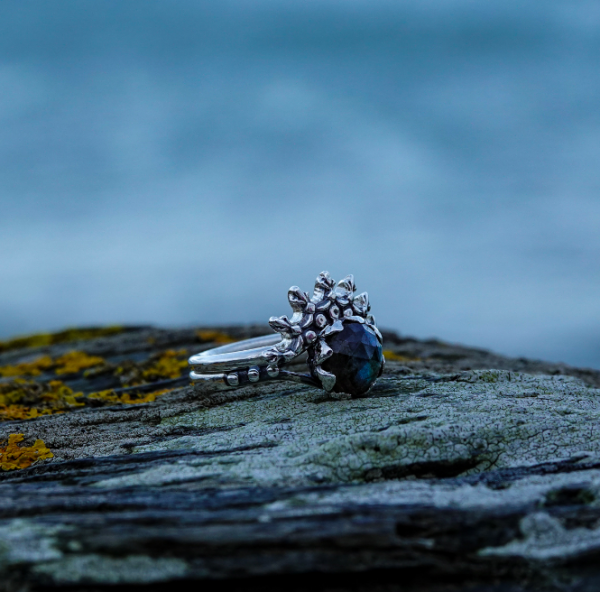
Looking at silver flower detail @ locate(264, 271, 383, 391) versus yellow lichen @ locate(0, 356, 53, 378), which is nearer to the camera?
silver flower detail @ locate(264, 271, 383, 391)

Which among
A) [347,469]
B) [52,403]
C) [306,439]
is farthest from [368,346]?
[52,403]

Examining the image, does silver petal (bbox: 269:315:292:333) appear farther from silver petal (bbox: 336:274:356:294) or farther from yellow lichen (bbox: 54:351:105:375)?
yellow lichen (bbox: 54:351:105:375)

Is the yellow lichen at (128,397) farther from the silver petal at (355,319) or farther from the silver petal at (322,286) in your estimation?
the silver petal at (355,319)

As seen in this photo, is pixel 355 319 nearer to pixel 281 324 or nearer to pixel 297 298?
pixel 297 298

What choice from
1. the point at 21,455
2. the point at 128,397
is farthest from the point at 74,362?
the point at 21,455

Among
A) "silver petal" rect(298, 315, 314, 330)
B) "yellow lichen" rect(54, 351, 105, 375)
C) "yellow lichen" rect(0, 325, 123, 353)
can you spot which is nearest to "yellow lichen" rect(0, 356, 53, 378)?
"yellow lichen" rect(54, 351, 105, 375)

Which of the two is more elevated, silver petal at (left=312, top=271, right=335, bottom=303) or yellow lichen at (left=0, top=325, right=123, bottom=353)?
silver petal at (left=312, top=271, right=335, bottom=303)

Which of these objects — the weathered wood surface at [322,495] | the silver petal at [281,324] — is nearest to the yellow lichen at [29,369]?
the weathered wood surface at [322,495]

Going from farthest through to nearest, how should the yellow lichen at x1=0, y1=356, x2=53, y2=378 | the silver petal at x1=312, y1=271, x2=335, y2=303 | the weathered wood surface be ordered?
the yellow lichen at x1=0, y1=356, x2=53, y2=378
the silver petal at x1=312, y1=271, x2=335, y2=303
the weathered wood surface
